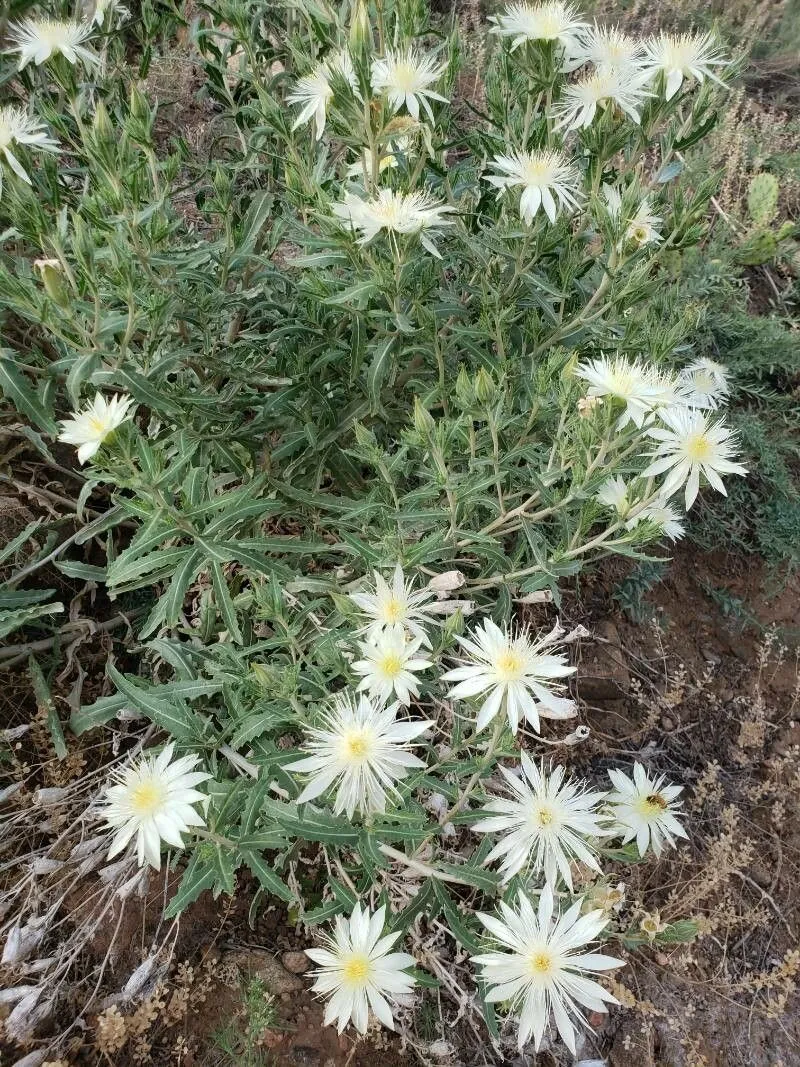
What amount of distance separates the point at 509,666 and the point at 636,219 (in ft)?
3.66

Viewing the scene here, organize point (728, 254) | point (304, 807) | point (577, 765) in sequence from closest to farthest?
point (304, 807) < point (577, 765) < point (728, 254)

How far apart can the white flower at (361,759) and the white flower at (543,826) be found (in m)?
0.26

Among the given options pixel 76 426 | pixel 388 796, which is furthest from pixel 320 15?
pixel 388 796

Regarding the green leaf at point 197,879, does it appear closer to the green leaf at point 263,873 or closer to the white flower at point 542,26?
the green leaf at point 263,873

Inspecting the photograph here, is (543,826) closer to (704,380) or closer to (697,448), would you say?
(697,448)

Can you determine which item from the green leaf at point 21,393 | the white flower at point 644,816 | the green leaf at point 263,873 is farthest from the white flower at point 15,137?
the white flower at point 644,816

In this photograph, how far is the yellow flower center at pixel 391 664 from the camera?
146 cm

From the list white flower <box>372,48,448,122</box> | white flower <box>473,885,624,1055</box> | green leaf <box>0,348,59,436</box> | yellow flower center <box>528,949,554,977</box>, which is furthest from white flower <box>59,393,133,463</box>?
yellow flower center <box>528,949,554,977</box>

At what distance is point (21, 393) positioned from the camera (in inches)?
74.1

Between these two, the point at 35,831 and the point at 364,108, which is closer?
the point at 364,108

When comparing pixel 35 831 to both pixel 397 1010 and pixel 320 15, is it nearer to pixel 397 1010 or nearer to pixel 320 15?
pixel 397 1010

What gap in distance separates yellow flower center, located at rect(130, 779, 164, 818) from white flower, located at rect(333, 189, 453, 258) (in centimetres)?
120

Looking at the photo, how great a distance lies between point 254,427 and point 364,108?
2.82 feet

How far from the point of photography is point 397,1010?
206cm
